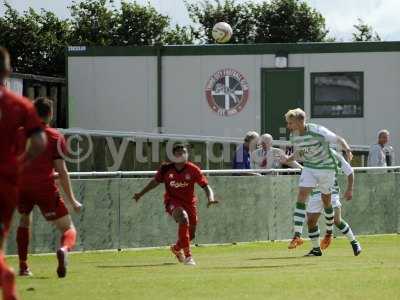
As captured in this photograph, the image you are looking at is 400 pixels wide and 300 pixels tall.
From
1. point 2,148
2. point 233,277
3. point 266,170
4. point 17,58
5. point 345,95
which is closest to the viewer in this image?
point 2,148

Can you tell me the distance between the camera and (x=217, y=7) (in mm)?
61188

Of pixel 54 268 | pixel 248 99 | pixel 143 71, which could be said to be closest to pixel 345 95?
pixel 248 99

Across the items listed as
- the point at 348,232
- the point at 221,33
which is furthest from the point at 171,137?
the point at 348,232

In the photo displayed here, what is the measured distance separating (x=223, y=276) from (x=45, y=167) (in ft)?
7.04

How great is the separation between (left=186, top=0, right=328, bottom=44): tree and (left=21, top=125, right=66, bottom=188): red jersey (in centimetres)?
4757

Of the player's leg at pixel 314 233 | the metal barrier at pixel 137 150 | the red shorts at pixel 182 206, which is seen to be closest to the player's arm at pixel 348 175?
the player's leg at pixel 314 233

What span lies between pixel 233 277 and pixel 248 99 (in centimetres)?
1803

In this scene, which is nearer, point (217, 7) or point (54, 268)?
point (54, 268)

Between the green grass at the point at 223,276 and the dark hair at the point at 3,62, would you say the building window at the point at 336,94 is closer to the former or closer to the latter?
the green grass at the point at 223,276

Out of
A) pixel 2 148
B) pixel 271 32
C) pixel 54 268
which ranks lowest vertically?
pixel 54 268

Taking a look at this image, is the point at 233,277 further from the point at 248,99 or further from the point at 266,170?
the point at 248,99

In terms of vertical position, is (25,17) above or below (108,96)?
above

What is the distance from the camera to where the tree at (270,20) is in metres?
60.8

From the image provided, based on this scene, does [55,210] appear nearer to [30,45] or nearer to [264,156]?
[264,156]
